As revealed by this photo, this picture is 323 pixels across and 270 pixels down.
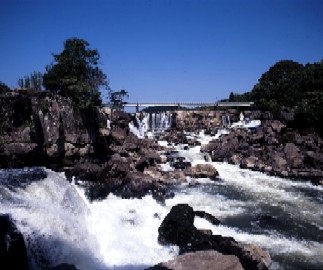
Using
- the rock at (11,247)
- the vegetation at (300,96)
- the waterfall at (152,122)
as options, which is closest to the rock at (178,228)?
the rock at (11,247)

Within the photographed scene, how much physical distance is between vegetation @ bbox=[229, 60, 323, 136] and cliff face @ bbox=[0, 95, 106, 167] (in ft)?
92.3

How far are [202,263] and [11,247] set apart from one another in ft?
18.7

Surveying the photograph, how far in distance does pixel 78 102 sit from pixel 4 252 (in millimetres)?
21379

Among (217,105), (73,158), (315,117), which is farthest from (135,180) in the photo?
(217,105)

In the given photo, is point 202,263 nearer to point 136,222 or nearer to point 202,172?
point 136,222

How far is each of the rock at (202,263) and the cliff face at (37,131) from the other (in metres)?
17.2

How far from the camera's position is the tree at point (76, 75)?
31703 millimetres

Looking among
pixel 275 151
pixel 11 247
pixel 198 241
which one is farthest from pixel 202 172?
pixel 11 247

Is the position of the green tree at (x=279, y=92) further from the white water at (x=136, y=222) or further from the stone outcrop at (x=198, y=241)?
the stone outcrop at (x=198, y=241)

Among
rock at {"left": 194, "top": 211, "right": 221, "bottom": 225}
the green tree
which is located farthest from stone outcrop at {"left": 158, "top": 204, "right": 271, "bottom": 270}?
the green tree

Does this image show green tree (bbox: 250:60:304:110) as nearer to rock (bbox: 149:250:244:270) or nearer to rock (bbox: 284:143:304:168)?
rock (bbox: 284:143:304:168)

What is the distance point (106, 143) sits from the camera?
3366cm

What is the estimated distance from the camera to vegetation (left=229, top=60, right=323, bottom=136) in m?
43.5

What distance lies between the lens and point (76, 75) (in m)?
33.6
